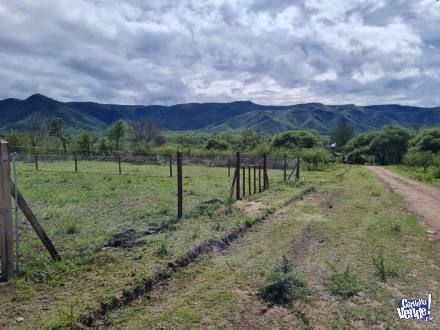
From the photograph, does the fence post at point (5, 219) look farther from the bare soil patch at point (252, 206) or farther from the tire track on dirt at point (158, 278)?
the bare soil patch at point (252, 206)

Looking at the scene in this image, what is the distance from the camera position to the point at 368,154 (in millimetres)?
80000

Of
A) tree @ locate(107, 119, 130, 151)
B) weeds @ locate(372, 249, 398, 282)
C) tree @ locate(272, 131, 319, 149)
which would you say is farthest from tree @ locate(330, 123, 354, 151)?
weeds @ locate(372, 249, 398, 282)

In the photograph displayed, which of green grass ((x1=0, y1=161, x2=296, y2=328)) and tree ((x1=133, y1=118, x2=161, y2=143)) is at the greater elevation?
tree ((x1=133, y1=118, x2=161, y2=143))

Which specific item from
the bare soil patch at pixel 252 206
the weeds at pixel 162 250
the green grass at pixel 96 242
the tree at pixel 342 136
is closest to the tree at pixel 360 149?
the tree at pixel 342 136

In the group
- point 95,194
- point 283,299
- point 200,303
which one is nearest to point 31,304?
point 200,303

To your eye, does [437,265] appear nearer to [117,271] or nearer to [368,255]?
[368,255]

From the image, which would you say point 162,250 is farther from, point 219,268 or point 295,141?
point 295,141

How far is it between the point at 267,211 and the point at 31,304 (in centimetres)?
729

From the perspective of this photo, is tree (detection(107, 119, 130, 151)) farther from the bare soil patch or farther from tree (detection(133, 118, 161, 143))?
the bare soil patch

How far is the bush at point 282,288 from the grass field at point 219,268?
0.42 ft

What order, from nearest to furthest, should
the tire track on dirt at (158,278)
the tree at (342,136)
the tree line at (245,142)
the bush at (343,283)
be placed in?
the tire track on dirt at (158,278) → the bush at (343,283) → the tree line at (245,142) → the tree at (342,136)

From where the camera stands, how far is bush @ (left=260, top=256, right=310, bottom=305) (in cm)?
443

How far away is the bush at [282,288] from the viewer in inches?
174

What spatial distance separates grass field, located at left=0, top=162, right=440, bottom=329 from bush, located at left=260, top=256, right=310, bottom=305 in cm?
13
